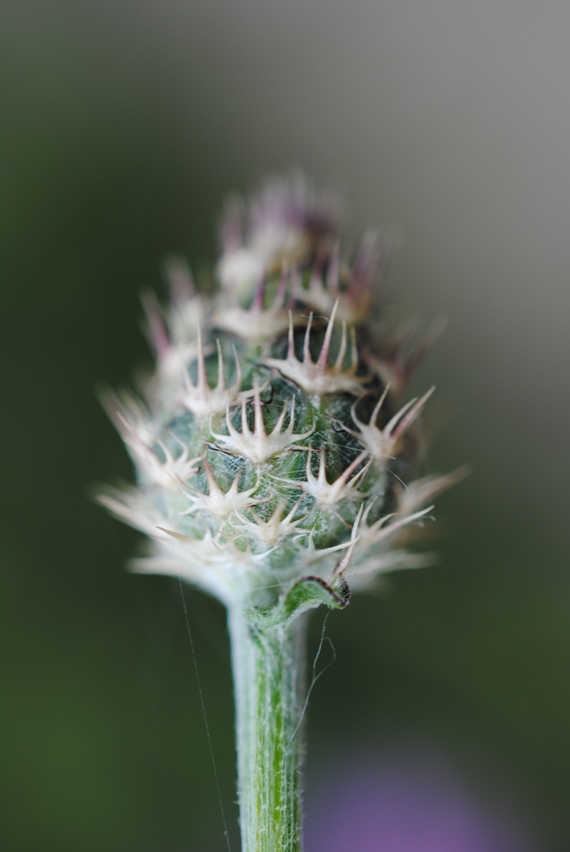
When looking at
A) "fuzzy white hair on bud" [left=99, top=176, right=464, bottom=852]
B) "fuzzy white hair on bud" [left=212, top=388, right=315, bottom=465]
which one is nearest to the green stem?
"fuzzy white hair on bud" [left=99, top=176, right=464, bottom=852]

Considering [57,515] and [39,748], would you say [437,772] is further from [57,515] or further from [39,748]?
[57,515]

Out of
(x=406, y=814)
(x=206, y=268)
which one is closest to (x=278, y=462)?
(x=406, y=814)

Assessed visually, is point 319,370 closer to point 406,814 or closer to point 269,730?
point 269,730

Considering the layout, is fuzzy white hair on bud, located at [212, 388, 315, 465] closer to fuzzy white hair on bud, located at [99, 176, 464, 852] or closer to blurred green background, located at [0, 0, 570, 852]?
fuzzy white hair on bud, located at [99, 176, 464, 852]

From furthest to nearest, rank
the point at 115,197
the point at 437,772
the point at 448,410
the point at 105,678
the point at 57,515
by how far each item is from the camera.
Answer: the point at 115,197 → the point at 448,410 → the point at 57,515 → the point at 105,678 → the point at 437,772

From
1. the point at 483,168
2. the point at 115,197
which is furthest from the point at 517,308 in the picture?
the point at 115,197

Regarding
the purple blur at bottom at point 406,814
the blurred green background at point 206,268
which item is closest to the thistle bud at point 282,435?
the purple blur at bottom at point 406,814
